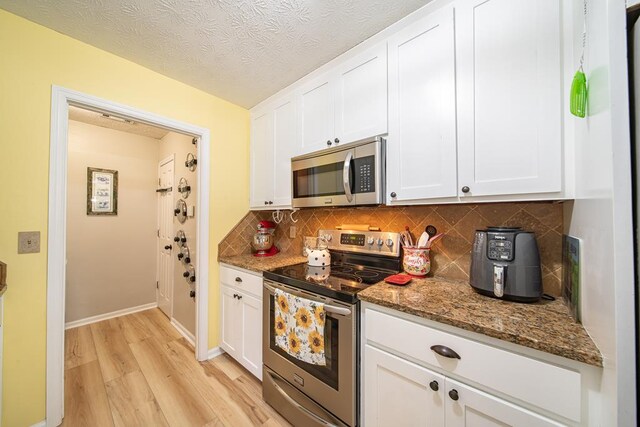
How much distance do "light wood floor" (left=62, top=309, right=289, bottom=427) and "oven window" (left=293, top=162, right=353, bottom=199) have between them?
4.99 feet

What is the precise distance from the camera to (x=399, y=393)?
103 cm

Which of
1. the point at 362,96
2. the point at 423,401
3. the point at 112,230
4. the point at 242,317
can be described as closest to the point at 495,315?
the point at 423,401

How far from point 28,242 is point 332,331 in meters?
1.83

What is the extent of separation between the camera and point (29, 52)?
4.46 ft

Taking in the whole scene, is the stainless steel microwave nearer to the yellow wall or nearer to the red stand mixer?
the red stand mixer

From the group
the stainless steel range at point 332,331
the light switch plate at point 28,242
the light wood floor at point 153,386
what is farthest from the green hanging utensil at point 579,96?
the light switch plate at point 28,242

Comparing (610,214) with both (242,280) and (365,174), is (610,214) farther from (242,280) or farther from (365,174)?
(242,280)

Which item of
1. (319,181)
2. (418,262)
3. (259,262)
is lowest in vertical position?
(259,262)

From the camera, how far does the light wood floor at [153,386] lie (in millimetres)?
1497

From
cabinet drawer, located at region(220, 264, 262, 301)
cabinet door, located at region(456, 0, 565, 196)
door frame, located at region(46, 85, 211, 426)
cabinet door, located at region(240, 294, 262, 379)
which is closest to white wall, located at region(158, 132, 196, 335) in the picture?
cabinet drawer, located at region(220, 264, 262, 301)

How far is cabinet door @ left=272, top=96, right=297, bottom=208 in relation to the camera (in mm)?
1958

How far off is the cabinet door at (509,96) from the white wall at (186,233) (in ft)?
7.35

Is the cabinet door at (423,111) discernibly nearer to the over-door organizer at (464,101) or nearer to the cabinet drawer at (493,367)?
the over-door organizer at (464,101)

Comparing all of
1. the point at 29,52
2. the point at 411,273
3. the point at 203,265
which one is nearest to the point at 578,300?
the point at 411,273
